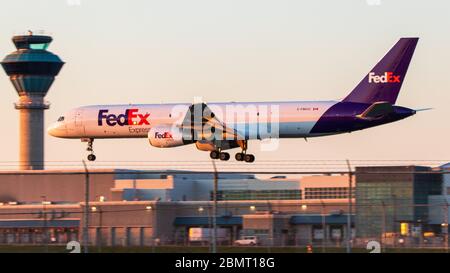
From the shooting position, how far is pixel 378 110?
176ft

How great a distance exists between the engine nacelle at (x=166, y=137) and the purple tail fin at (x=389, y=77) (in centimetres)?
894

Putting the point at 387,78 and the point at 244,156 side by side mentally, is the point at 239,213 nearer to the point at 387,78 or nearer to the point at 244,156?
the point at 244,156

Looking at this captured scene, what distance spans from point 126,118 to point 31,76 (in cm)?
8078

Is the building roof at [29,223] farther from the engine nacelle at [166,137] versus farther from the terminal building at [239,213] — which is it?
the engine nacelle at [166,137]

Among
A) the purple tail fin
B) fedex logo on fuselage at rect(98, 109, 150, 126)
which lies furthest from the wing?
the purple tail fin

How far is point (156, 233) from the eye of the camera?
1598 inches

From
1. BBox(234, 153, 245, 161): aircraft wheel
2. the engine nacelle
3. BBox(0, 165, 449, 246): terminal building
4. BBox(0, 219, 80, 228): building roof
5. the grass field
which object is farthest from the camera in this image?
BBox(234, 153, 245, 161): aircraft wheel

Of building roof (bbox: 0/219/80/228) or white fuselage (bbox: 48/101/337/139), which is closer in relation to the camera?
building roof (bbox: 0/219/80/228)

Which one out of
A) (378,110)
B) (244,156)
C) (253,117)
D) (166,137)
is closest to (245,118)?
(253,117)

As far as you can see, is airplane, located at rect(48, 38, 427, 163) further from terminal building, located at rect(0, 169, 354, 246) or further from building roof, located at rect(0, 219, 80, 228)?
building roof, located at rect(0, 219, 80, 228)

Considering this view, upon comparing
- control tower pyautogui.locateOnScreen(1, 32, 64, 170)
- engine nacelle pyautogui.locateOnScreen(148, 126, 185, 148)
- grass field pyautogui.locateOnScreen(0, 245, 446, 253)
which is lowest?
grass field pyautogui.locateOnScreen(0, 245, 446, 253)

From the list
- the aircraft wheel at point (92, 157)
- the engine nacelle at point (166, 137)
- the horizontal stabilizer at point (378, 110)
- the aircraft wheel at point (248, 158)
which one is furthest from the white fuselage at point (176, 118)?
the horizontal stabilizer at point (378, 110)

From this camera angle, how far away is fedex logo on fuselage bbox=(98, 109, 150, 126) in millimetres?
59812
